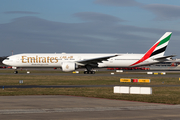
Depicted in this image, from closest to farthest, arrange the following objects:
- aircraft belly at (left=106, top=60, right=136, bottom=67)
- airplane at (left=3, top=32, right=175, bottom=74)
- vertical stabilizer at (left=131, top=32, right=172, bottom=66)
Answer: airplane at (left=3, top=32, right=175, bottom=74), aircraft belly at (left=106, top=60, right=136, bottom=67), vertical stabilizer at (left=131, top=32, right=172, bottom=66)

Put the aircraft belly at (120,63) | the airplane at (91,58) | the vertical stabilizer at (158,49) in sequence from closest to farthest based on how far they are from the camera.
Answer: the airplane at (91,58), the aircraft belly at (120,63), the vertical stabilizer at (158,49)

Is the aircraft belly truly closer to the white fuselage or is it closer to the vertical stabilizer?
the white fuselage

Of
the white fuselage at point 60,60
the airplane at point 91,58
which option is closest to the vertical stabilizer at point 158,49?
the airplane at point 91,58

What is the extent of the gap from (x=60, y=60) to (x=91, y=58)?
287 inches

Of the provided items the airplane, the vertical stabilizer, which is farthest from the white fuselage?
the vertical stabilizer

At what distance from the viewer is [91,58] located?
62.8 metres

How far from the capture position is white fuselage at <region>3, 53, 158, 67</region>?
61.9 metres

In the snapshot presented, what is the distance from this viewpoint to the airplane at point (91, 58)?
61.8m

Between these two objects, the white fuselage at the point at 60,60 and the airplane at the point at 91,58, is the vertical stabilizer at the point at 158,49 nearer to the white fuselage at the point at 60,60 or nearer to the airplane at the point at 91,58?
the airplane at the point at 91,58

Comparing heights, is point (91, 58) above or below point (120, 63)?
above

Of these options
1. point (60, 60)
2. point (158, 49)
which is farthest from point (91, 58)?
point (158, 49)

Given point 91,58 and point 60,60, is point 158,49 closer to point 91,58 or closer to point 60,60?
point 91,58

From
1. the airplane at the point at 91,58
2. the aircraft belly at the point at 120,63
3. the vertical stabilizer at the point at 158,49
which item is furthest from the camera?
the vertical stabilizer at the point at 158,49

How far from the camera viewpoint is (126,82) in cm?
3850
